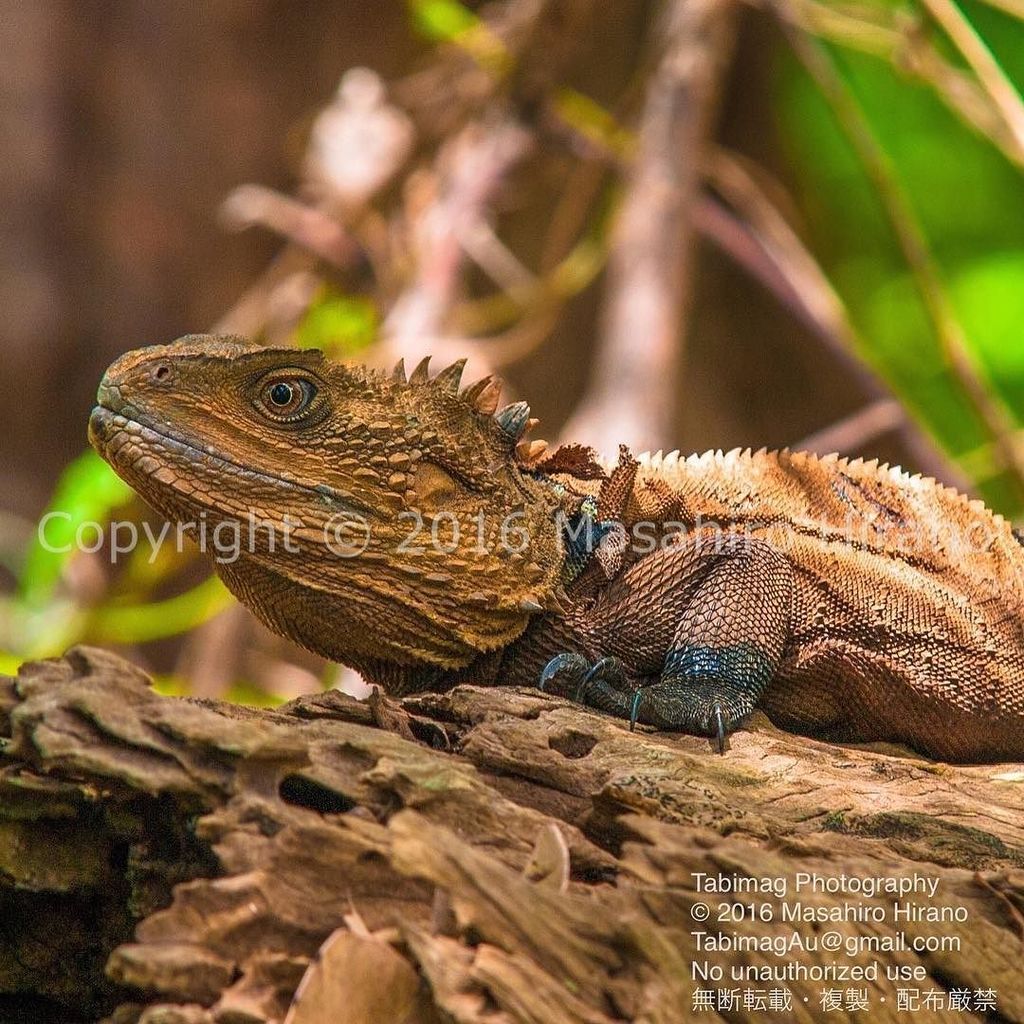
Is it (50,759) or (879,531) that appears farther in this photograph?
(879,531)

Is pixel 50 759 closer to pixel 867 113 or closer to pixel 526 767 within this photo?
pixel 526 767

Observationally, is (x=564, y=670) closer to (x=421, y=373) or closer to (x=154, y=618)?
(x=421, y=373)

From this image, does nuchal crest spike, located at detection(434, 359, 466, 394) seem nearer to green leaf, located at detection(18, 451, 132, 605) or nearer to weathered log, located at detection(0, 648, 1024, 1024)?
weathered log, located at detection(0, 648, 1024, 1024)

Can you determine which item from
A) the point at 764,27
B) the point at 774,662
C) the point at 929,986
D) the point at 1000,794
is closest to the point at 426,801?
the point at 929,986

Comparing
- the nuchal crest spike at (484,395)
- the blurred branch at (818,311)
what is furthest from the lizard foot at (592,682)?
the blurred branch at (818,311)

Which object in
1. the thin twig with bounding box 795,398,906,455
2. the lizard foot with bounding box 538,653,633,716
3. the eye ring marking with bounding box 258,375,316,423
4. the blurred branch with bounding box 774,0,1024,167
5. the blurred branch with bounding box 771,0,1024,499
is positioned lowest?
the lizard foot with bounding box 538,653,633,716

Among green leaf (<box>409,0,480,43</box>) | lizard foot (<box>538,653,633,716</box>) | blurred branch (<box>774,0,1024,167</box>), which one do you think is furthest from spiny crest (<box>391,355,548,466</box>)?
blurred branch (<box>774,0,1024,167</box>)
